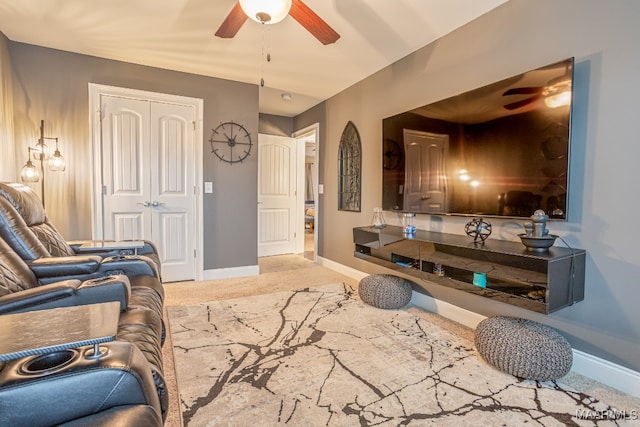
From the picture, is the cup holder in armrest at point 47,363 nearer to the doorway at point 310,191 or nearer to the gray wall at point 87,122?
the gray wall at point 87,122

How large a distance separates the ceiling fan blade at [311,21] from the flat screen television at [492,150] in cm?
109

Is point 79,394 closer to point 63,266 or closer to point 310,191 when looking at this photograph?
point 63,266

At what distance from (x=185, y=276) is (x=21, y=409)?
3304 mm

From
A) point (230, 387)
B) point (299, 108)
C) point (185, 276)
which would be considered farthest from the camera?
point (299, 108)

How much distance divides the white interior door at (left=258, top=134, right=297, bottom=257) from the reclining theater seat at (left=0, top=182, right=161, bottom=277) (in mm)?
3126

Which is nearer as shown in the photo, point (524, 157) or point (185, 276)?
point (524, 157)

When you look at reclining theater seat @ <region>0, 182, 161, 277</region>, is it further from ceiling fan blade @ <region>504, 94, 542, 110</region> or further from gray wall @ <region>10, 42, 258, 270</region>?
ceiling fan blade @ <region>504, 94, 542, 110</region>

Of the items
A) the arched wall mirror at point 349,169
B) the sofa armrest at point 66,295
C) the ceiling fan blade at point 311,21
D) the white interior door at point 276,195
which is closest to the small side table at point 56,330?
the sofa armrest at point 66,295

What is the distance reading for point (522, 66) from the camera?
7.28ft

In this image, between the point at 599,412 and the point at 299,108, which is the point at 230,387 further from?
the point at 299,108

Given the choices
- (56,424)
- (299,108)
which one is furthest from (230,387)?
(299,108)

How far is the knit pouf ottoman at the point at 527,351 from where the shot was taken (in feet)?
5.71

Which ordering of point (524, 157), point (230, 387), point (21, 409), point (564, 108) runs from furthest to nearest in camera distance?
point (524, 157) < point (564, 108) < point (230, 387) < point (21, 409)

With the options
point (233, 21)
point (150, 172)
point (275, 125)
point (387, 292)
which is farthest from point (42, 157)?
point (387, 292)
